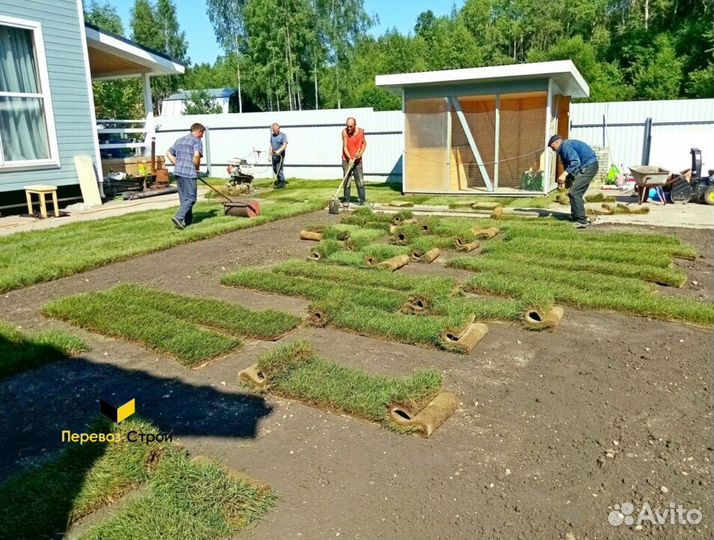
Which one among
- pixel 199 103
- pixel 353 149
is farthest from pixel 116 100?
pixel 353 149

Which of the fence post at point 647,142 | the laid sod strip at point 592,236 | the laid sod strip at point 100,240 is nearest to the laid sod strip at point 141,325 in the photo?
the laid sod strip at point 100,240

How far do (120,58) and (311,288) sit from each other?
12.8 metres

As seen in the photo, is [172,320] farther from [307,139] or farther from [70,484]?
[307,139]

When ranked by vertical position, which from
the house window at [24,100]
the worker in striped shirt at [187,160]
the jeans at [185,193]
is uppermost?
the house window at [24,100]

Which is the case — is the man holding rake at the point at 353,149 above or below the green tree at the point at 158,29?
below

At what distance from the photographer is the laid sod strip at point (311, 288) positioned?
600cm

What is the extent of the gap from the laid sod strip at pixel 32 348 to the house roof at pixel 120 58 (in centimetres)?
1120

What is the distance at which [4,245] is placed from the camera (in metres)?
9.09

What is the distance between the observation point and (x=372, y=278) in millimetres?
6891

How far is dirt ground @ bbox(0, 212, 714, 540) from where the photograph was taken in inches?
112

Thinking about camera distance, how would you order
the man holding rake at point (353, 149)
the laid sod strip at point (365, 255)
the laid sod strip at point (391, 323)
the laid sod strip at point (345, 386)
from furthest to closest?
1. the man holding rake at point (353, 149)
2. the laid sod strip at point (365, 255)
3. the laid sod strip at point (391, 323)
4. the laid sod strip at point (345, 386)

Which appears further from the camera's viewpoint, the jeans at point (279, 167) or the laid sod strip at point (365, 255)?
the jeans at point (279, 167)

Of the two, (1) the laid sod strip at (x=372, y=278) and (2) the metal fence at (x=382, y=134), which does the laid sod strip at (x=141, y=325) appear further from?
(2) the metal fence at (x=382, y=134)

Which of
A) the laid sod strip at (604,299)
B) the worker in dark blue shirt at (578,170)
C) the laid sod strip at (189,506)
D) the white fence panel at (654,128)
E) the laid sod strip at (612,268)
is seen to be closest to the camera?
the laid sod strip at (189,506)
